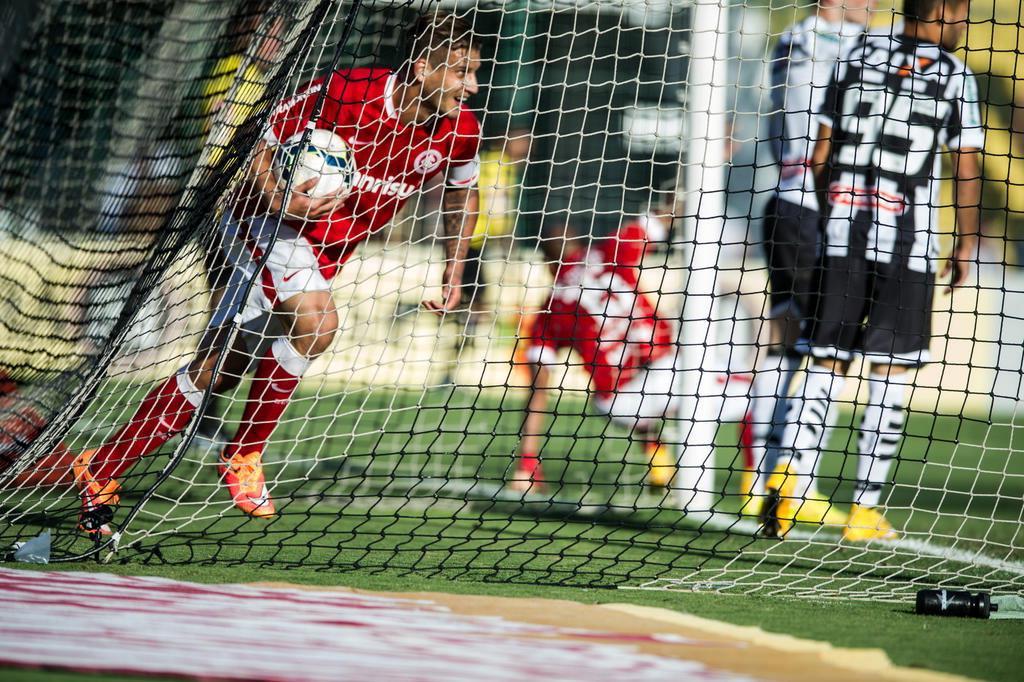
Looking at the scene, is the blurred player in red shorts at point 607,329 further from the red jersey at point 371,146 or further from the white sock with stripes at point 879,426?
the red jersey at point 371,146

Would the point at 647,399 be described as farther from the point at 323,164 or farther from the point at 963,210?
the point at 323,164

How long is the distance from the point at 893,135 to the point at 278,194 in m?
2.26

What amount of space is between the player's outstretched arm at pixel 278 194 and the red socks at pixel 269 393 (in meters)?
0.46

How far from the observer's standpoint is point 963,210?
4043 millimetres

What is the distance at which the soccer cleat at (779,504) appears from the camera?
3.76 m

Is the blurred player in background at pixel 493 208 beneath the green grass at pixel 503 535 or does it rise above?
above

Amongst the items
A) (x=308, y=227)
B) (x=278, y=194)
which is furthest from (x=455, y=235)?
(x=278, y=194)

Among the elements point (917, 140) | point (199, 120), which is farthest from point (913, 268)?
point (199, 120)

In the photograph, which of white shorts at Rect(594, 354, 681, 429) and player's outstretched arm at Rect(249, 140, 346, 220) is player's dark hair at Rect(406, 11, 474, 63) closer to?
player's outstretched arm at Rect(249, 140, 346, 220)

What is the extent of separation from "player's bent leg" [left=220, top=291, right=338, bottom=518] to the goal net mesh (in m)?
0.09

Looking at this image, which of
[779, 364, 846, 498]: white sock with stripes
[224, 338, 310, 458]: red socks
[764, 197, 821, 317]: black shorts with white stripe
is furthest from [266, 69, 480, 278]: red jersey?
[779, 364, 846, 498]: white sock with stripes

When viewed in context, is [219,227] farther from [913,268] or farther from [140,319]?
[913,268]

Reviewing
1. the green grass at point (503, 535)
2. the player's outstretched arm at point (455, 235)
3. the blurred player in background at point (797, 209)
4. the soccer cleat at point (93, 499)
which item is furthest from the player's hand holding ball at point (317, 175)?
the blurred player in background at point (797, 209)

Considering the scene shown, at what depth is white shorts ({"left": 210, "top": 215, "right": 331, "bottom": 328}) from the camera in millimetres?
3740
